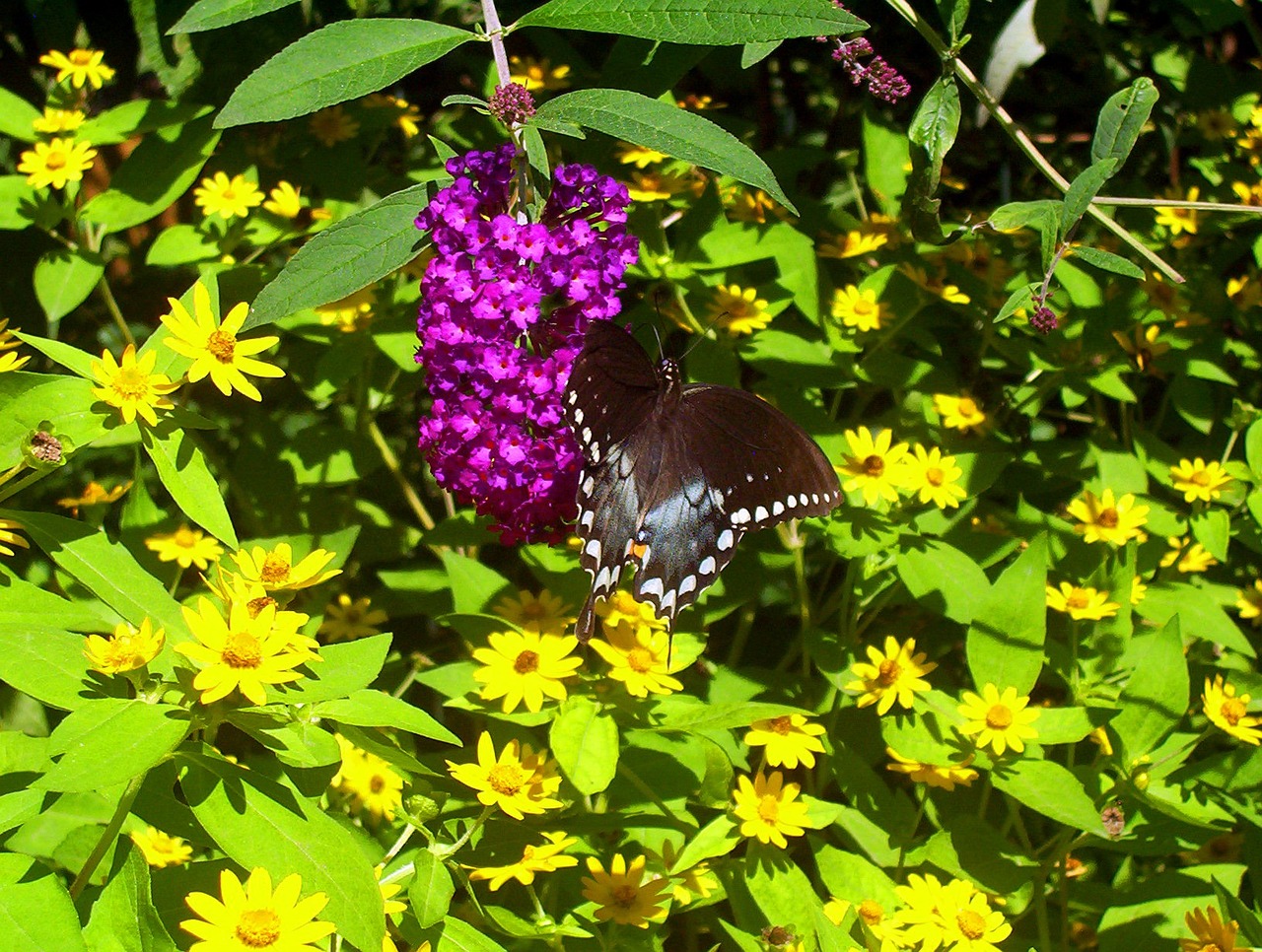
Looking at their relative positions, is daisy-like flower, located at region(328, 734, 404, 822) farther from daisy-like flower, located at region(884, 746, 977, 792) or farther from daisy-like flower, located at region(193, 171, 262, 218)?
daisy-like flower, located at region(193, 171, 262, 218)

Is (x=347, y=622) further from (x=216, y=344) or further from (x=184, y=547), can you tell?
(x=216, y=344)

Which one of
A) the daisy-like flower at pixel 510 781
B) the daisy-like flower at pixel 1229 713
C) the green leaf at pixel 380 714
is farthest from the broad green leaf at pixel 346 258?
the daisy-like flower at pixel 1229 713

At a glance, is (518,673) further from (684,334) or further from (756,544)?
(684,334)

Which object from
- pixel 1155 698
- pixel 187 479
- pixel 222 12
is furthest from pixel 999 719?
pixel 222 12

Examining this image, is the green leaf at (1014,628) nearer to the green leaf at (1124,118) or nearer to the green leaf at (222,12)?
the green leaf at (1124,118)

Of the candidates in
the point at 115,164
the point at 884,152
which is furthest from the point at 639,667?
the point at 115,164

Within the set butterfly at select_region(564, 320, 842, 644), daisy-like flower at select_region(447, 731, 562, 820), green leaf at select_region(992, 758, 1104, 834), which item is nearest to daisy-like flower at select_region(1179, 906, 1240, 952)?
green leaf at select_region(992, 758, 1104, 834)
